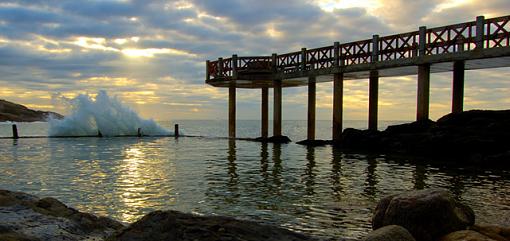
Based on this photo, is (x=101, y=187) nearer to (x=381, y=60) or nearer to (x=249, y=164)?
(x=249, y=164)

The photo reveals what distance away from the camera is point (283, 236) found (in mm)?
5422

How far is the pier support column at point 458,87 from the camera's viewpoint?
22797mm

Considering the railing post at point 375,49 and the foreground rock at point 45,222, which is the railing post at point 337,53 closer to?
the railing post at point 375,49

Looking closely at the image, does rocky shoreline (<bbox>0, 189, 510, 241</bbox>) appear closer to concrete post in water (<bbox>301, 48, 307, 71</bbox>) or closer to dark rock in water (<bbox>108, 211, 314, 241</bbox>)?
dark rock in water (<bbox>108, 211, 314, 241</bbox>)

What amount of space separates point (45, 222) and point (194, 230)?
10.5 ft

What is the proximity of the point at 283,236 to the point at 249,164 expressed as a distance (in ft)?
45.5

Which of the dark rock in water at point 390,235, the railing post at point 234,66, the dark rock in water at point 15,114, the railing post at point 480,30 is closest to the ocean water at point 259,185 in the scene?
the dark rock in water at point 390,235

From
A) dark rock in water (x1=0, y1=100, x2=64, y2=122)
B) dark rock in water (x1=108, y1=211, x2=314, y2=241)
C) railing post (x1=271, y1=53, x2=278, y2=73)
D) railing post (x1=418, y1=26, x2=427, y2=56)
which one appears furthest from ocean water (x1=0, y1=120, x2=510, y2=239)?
dark rock in water (x1=0, y1=100, x2=64, y2=122)

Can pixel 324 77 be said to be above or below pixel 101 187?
above

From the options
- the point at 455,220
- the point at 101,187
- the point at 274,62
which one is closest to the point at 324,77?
the point at 274,62

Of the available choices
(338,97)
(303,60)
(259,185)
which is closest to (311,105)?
(303,60)

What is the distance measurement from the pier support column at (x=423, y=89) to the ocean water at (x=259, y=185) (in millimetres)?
3026

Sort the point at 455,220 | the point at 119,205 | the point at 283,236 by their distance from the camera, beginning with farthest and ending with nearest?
the point at 119,205, the point at 455,220, the point at 283,236

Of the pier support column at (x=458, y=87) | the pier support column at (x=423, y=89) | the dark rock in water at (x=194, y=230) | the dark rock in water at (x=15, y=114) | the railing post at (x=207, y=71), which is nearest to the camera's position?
the dark rock in water at (x=194, y=230)
